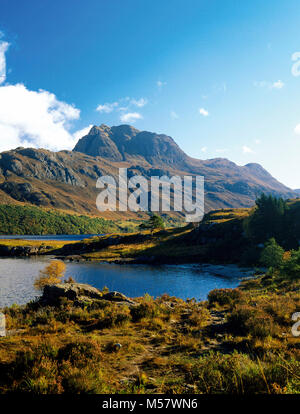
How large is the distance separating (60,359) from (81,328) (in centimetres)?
570

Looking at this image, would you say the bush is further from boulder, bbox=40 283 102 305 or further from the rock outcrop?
boulder, bbox=40 283 102 305

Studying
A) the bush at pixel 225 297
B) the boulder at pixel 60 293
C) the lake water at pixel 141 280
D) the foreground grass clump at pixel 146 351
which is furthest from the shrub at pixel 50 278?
the bush at pixel 225 297

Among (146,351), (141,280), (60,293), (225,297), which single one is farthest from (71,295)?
(141,280)

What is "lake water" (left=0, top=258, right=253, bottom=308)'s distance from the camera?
4575cm

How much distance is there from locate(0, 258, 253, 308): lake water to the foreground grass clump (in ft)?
90.0

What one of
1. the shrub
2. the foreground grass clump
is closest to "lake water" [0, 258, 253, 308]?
the shrub

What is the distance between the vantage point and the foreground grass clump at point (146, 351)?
7.03 metres

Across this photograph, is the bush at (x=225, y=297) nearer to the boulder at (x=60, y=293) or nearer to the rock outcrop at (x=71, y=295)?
the rock outcrop at (x=71, y=295)

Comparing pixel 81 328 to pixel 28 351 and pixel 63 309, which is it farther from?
pixel 28 351

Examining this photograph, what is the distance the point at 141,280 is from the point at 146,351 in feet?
165

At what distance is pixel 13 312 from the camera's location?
17.3 m

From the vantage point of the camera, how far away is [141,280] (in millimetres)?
59875

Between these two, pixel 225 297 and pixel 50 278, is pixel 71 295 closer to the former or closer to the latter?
pixel 225 297

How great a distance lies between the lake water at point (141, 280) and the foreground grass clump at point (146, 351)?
90.0 ft
